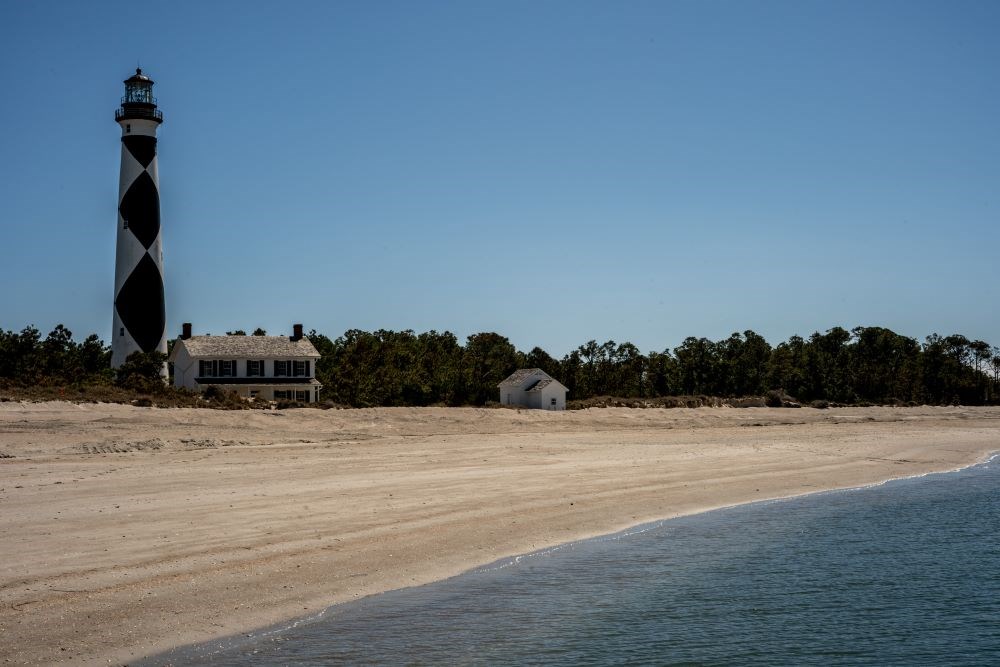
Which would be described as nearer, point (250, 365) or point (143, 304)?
point (143, 304)

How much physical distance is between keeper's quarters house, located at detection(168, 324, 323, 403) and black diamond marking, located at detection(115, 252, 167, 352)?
4.36m

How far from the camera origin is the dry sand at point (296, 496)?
11281mm

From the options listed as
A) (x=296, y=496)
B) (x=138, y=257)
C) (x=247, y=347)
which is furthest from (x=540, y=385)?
(x=296, y=496)

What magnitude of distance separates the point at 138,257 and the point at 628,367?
37711 millimetres

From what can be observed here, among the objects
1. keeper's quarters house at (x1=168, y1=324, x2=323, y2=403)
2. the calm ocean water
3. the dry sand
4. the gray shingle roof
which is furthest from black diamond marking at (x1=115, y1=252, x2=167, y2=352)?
the calm ocean water

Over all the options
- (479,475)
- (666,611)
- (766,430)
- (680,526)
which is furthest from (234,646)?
(766,430)

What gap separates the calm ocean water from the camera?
11266 mm

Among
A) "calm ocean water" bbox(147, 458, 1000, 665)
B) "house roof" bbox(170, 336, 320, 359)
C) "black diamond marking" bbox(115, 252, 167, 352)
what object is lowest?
"calm ocean water" bbox(147, 458, 1000, 665)

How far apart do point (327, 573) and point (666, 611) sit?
4.82 m

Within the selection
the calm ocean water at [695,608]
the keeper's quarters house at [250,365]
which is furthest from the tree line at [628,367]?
the calm ocean water at [695,608]

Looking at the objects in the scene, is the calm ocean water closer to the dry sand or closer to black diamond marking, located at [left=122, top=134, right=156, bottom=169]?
the dry sand

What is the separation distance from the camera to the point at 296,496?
748 inches

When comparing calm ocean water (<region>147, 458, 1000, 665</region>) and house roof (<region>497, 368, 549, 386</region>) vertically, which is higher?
house roof (<region>497, 368, 549, 386</region>)

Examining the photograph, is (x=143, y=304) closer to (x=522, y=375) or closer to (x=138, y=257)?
(x=138, y=257)
